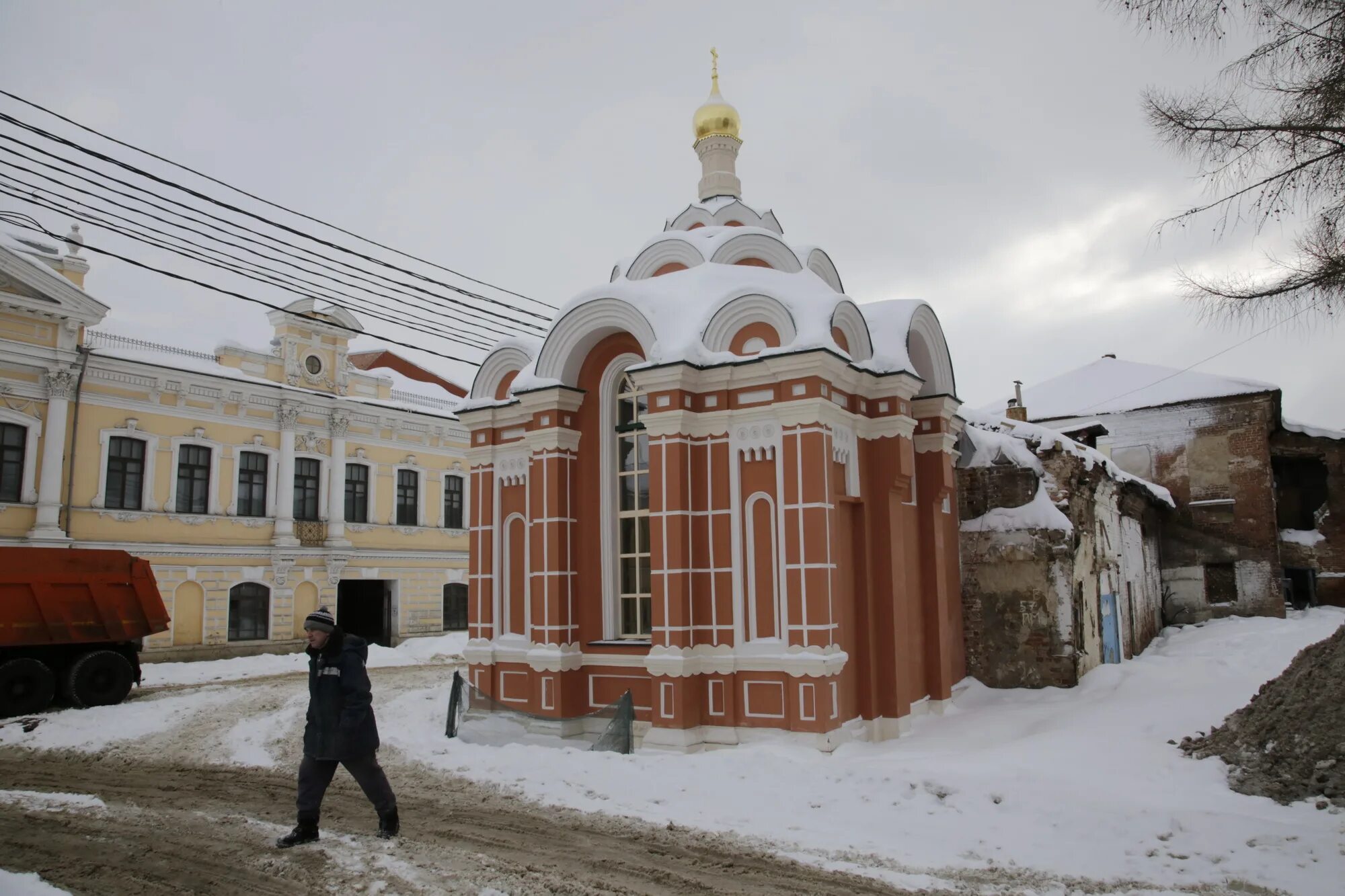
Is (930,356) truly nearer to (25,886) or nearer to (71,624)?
(25,886)

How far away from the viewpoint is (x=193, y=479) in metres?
22.5

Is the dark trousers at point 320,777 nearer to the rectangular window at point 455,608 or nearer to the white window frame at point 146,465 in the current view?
the white window frame at point 146,465

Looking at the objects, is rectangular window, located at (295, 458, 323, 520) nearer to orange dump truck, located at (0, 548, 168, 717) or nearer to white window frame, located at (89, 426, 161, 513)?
white window frame, located at (89, 426, 161, 513)

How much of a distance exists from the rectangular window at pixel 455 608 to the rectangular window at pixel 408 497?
234cm

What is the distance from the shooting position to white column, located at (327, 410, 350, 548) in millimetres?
24797

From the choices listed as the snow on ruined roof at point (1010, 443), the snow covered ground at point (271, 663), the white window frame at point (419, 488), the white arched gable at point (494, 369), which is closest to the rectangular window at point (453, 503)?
the white window frame at point (419, 488)

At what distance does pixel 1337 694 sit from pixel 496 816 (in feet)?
→ 23.5

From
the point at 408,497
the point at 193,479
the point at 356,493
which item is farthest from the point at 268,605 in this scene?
the point at 408,497

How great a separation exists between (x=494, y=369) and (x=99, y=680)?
8.10 meters

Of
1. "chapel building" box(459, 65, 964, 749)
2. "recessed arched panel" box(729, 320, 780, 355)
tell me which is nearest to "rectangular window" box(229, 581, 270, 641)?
"chapel building" box(459, 65, 964, 749)

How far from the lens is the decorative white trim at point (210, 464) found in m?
22.0

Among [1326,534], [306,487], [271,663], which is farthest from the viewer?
[1326,534]

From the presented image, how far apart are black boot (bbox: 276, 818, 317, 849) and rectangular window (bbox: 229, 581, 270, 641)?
57.8ft

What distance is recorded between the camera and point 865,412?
1195cm
